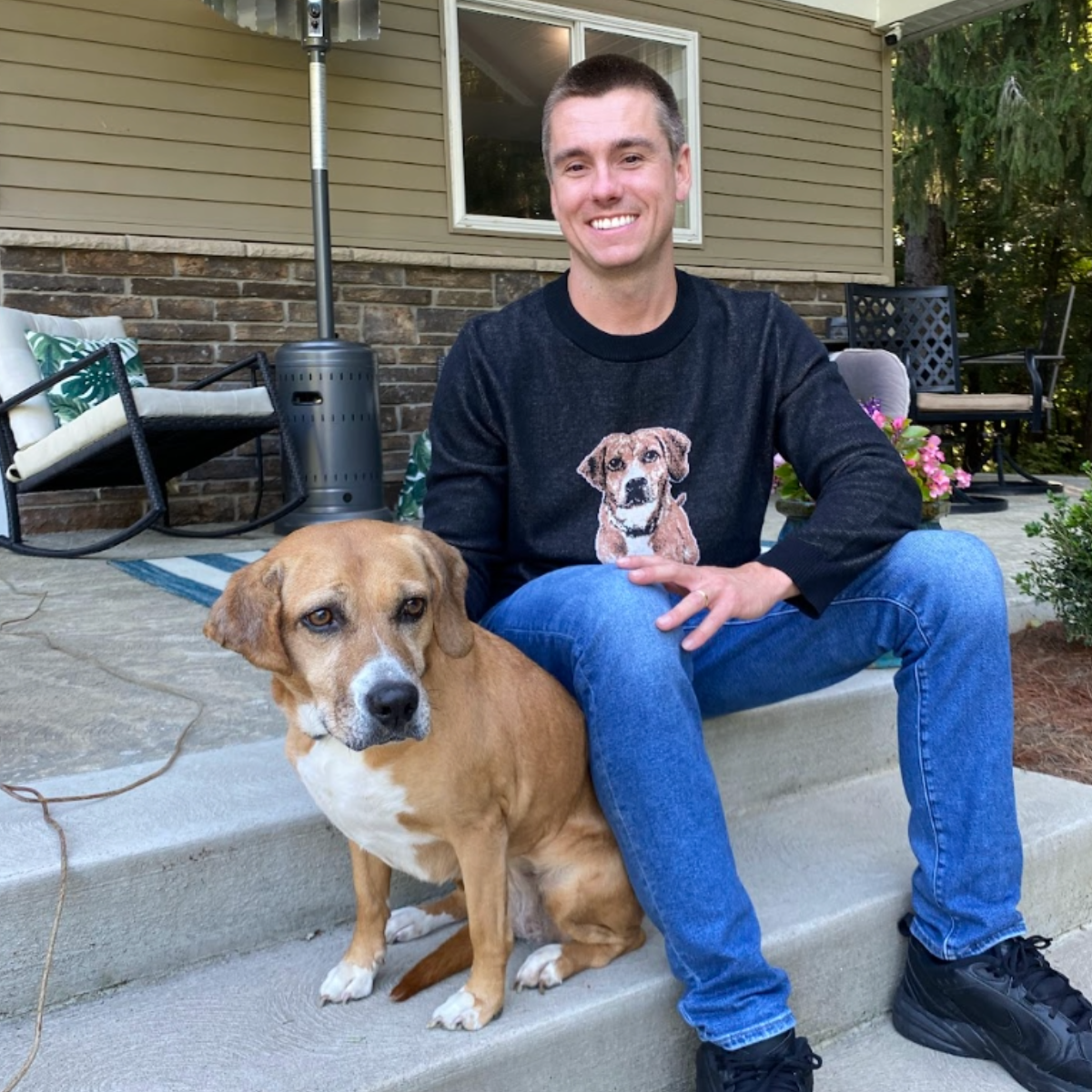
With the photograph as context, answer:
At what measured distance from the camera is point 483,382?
2.01 metres

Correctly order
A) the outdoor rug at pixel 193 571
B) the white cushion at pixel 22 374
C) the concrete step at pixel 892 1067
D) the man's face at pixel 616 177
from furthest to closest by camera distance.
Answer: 1. the white cushion at pixel 22 374
2. the outdoor rug at pixel 193 571
3. the man's face at pixel 616 177
4. the concrete step at pixel 892 1067

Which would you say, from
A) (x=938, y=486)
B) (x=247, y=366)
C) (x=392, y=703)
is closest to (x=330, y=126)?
(x=247, y=366)

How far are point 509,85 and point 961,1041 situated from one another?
19.8 ft

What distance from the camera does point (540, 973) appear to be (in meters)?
1.66

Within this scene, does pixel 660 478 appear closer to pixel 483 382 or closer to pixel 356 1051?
pixel 483 382

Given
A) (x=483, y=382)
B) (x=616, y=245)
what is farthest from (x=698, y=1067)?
(x=616, y=245)

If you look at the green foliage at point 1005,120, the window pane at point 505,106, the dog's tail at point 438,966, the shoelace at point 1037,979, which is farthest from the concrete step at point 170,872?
the green foliage at point 1005,120

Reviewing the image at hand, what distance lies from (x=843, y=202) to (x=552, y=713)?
23.4 ft

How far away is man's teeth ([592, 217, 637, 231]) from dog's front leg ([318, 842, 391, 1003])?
115 cm

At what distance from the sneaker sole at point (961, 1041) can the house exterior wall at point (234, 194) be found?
453 cm

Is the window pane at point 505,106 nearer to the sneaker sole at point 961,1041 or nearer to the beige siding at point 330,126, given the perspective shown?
the beige siding at point 330,126

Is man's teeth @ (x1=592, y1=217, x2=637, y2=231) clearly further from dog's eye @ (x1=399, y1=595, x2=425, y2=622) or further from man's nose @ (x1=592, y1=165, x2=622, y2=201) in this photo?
dog's eye @ (x1=399, y1=595, x2=425, y2=622)

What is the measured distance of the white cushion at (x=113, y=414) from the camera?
167 inches

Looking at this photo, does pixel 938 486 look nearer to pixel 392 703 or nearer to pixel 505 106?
pixel 392 703
